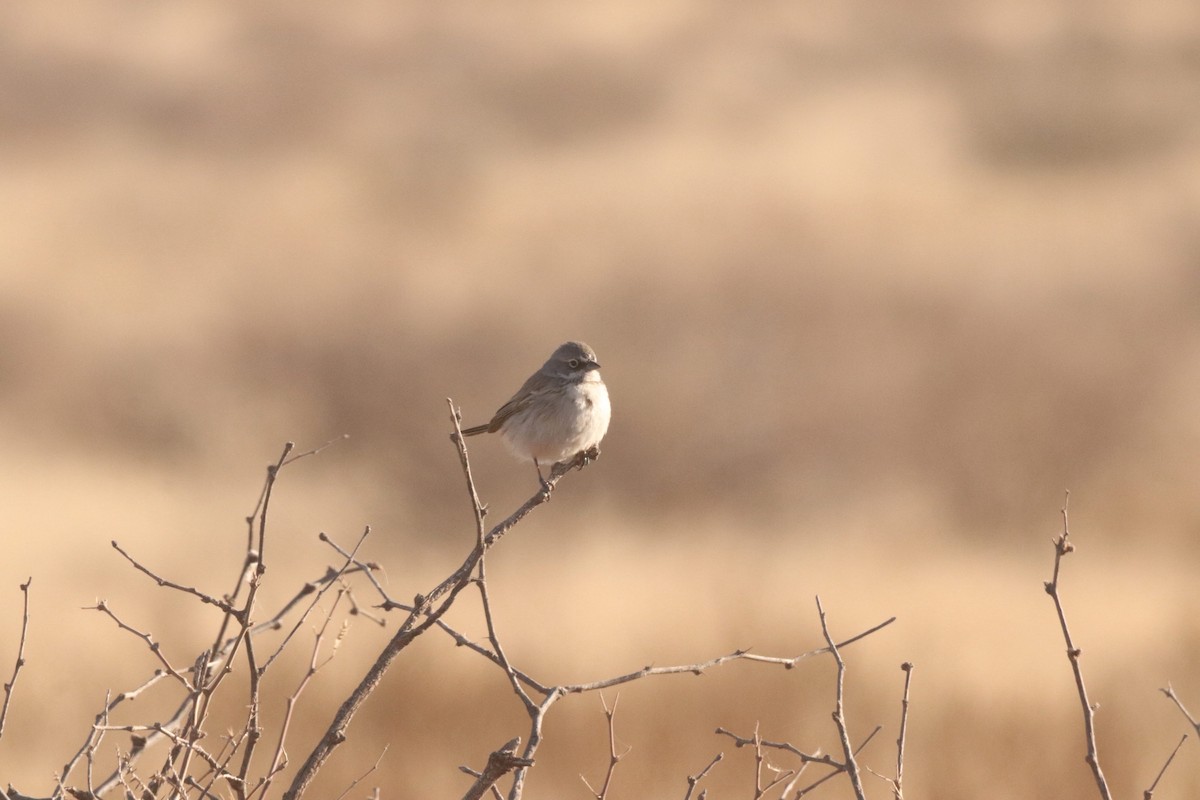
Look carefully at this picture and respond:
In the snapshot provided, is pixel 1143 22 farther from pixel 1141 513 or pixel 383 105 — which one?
pixel 1141 513

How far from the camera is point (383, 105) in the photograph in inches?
981

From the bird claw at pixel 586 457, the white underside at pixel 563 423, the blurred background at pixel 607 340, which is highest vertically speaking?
the blurred background at pixel 607 340

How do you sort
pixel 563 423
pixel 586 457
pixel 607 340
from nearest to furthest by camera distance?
pixel 586 457 → pixel 563 423 → pixel 607 340

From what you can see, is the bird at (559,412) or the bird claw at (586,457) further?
the bird at (559,412)

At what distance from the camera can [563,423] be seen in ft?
19.7

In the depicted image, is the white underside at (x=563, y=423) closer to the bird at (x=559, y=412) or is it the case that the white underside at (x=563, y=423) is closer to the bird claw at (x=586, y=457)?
the bird at (x=559, y=412)

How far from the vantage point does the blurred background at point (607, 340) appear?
875cm

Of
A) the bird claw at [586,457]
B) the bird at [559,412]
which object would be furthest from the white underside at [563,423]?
the bird claw at [586,457]

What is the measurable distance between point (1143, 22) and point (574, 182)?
13.6 metres

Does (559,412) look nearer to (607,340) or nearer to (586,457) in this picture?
(586,457)

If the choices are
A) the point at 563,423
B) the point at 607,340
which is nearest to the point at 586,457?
the point at 563,423

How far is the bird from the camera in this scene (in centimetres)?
602

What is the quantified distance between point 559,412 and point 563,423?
0.06 metres

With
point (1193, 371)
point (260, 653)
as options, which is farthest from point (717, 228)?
point (260, 653)
